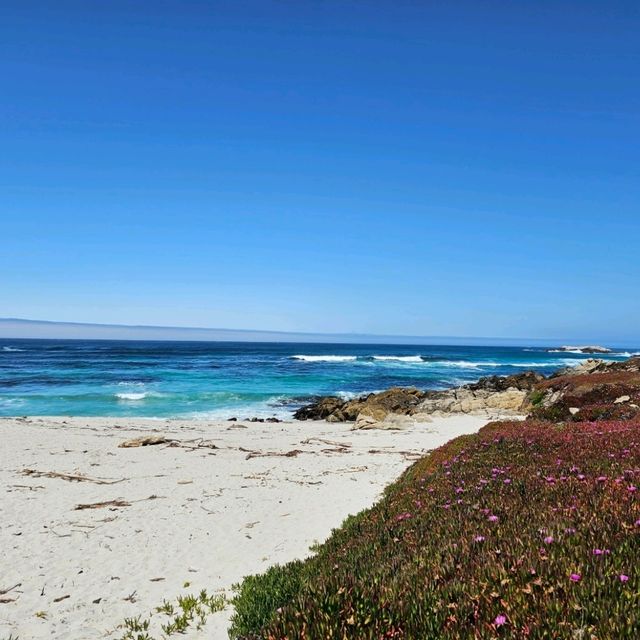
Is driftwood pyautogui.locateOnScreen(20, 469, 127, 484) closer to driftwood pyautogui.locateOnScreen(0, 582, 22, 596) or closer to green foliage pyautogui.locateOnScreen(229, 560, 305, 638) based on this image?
driftwood pyautogui.locateOnScreen(0, 582, 22, 596)

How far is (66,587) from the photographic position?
8031 mm

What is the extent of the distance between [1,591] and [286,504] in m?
6.62

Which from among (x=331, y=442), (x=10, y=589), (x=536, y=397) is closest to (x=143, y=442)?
(x=331, y=442)

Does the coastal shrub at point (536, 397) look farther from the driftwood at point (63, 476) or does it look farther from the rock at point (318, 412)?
the driftwood at point (63, 476)

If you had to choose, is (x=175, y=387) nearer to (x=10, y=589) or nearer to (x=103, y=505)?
(x=103, y=505)

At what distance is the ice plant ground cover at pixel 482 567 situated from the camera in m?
3.49

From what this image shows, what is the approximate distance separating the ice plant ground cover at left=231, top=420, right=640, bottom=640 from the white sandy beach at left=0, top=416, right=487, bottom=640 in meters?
2.35

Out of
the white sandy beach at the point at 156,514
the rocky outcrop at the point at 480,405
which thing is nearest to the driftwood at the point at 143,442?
the white sandy beach at the point at 156,514

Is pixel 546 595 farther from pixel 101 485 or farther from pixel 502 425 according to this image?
pixel 101 485

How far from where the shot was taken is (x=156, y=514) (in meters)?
12.1

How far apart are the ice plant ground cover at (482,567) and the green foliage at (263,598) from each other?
2cm

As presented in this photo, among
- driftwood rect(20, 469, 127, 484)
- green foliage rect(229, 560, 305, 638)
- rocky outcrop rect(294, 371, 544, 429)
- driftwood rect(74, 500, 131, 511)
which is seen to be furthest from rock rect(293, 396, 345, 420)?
green foliage rect(229, 560, 305, 638)

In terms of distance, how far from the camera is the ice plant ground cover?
137 inches

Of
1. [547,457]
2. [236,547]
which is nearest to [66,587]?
[236,547]
